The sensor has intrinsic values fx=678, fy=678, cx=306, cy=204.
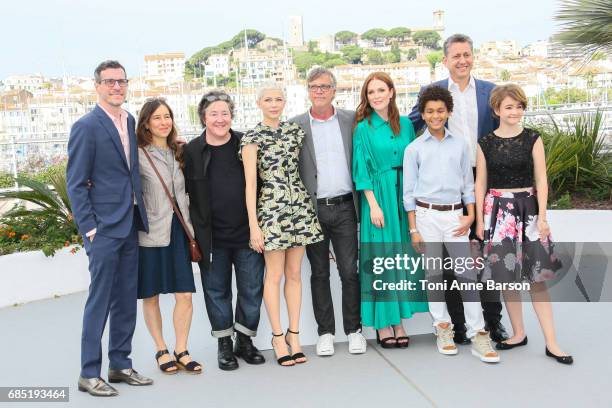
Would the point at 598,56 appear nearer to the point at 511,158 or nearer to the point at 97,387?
the point at 511,158

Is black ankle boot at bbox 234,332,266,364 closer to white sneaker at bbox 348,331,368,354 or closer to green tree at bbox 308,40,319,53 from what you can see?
white sneaker at bbox 348,331,368,354

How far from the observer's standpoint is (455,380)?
10.4 ft

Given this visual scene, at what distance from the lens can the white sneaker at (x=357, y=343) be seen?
3.61 metres

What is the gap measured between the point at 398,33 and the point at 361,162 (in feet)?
409

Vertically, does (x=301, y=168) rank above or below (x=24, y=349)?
above

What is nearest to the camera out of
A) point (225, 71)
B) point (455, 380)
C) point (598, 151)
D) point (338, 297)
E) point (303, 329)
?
point (455, 380)

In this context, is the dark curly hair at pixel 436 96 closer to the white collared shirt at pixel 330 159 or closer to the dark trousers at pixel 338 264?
the white collared shirt at pixel 330 159

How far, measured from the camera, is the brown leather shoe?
314 cm

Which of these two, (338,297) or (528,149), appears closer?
(528,149)

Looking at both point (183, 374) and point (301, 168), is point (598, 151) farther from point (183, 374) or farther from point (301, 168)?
point (183, 374)

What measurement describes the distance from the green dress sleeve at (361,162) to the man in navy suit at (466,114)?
0.44 metres

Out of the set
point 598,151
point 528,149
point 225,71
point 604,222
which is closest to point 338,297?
point 528,149

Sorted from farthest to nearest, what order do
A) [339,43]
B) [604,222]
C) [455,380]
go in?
[339,43]
[604,222]
[455,380]

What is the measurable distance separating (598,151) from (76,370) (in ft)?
17.9
